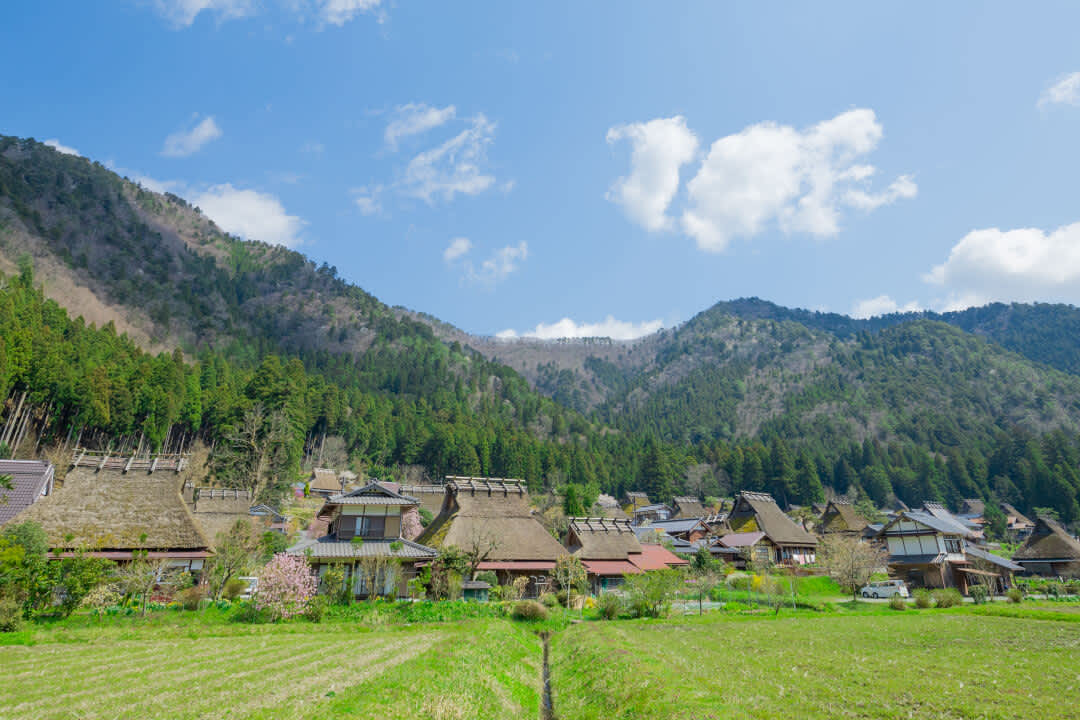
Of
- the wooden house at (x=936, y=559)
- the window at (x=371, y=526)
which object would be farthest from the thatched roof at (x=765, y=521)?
the window at (x=371, y=526)

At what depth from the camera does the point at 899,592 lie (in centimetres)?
3744

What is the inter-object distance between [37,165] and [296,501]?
538ft

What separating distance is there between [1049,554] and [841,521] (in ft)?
59.5

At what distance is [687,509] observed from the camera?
8381 centimetres

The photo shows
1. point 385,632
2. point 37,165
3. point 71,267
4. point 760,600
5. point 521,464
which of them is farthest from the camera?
point 37,165

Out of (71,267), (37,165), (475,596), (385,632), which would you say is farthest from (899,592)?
(37,165)

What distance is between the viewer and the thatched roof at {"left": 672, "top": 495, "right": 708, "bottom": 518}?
271 feet

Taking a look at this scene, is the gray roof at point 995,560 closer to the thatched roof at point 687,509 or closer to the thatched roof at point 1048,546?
the thatched roof at point 1048,546

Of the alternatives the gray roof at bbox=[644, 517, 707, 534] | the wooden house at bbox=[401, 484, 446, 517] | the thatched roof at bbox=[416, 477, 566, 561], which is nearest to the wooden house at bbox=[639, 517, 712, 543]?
the gray roof at bbox=[644, 517, 707, 534]

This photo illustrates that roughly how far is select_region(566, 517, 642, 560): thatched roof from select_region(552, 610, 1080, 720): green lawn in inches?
754

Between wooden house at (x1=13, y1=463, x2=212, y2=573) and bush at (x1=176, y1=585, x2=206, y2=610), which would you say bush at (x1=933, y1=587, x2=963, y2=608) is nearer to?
bush at (x1=176, y1=585, x2=206, y2=610)

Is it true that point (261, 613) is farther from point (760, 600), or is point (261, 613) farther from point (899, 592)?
point (899, 592)

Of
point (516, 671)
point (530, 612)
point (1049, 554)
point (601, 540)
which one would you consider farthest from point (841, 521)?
point (516, 671)

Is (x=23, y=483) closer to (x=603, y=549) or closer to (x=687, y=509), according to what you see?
(x=603, y=549)
